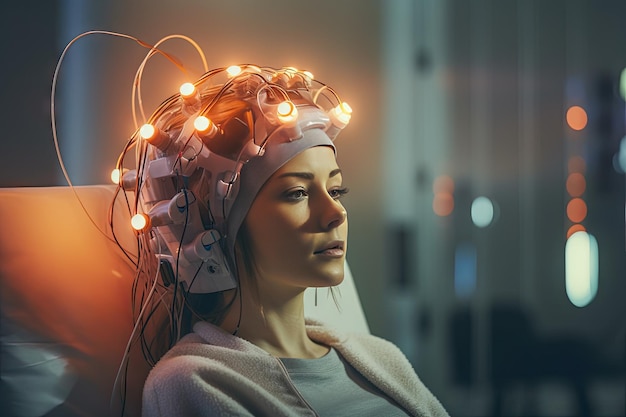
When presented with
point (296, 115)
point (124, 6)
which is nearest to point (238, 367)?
point (296, 115)

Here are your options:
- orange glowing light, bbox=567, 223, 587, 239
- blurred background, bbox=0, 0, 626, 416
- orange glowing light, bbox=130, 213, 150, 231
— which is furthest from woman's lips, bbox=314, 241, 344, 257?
orange glowing light, bbox=567, 223, 587, 239

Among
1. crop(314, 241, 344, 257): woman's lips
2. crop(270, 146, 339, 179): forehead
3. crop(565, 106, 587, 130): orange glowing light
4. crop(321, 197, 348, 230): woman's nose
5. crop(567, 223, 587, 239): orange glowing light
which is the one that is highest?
crop(565, 106, 587, 130): orange glowing light

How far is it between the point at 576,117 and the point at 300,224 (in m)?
2.10

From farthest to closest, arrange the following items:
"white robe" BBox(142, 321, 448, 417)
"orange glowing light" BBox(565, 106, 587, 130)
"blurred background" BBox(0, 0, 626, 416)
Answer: "orange glowing light" BBox(565, 106, 587, 130) < "blurred background" BBox(0, 0, 626, 416) < "white robe" BBox(142, 321, 448, 417)

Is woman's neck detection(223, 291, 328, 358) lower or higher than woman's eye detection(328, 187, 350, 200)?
lower

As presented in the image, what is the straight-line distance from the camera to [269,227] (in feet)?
3.92

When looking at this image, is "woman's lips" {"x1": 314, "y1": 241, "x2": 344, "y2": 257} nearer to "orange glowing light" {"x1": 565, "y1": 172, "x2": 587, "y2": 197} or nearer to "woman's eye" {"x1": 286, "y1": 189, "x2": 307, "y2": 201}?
"woman's eye" {"x1": 286, "y1": 189, "x2": 307, "y2": 201}

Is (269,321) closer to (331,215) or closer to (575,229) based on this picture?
(331,215)

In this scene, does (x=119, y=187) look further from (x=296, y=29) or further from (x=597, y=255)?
(x=597, y=255)

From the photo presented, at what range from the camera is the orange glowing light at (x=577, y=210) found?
291 cm

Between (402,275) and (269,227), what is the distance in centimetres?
136

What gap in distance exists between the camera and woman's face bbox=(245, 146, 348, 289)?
119 cm

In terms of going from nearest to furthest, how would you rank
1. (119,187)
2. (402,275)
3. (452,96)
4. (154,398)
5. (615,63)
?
(154,398), (119,187), (402,275), (452,96), (615,63)

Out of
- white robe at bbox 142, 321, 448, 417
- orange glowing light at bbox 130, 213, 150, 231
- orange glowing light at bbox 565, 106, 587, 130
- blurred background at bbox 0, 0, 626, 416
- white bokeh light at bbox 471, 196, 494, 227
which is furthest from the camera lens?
orange glowing light at bbox 565, 106, 587, 130
